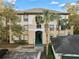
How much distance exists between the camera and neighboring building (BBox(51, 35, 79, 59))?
34.5 m

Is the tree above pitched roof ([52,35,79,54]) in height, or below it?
A: above

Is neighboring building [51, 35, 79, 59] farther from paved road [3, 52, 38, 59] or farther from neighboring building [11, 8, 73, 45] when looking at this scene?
neighboring building [11, 8, 73, 45]

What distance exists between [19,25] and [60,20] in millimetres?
11038

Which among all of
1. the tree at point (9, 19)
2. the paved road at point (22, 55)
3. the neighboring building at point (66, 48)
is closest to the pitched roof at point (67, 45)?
the neighboring building at point (66, 48)

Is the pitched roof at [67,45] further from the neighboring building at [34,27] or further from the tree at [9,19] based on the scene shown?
the tree at [9,19]

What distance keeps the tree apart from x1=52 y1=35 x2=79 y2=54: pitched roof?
66.9ft

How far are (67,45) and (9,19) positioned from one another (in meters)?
24.4

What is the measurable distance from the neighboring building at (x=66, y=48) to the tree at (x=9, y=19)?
66.9 ft

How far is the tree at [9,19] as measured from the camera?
55938 millimetres

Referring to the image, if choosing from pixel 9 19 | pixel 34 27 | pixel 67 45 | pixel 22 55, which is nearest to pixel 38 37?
pixel 34 27

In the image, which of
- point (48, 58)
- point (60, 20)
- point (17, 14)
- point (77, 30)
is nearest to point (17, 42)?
point (17, 14)

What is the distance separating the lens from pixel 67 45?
3688 cm

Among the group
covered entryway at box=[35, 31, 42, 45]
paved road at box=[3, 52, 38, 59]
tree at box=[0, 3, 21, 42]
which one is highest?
tree at box=[0, 3, 21, 42]

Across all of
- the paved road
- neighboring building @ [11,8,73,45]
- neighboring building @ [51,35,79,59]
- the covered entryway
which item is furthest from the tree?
neighboring building @ [51,35,79,59]
